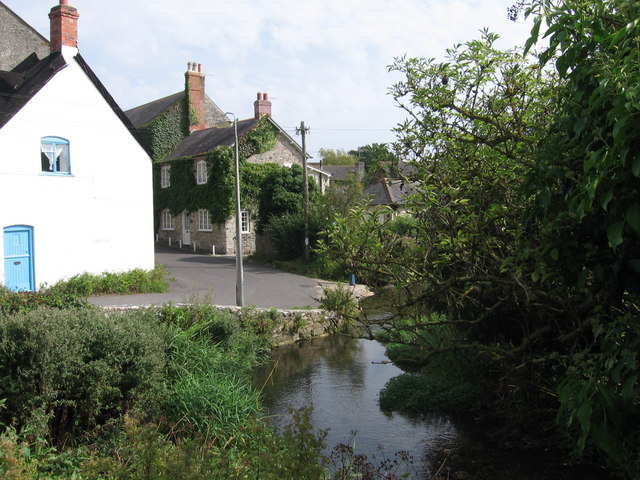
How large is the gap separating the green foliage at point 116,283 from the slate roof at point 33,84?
4.65 m

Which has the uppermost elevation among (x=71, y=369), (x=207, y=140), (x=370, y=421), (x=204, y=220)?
(x=207, y=140)

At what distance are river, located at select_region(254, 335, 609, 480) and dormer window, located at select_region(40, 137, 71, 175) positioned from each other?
9.92 meters

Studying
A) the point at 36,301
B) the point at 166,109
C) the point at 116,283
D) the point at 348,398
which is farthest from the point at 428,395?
the point at 166,109

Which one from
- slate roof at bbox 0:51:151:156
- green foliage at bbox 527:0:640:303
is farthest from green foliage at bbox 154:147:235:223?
green foliage at bbox 527:0:640:303

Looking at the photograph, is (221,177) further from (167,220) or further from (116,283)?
(116,283)

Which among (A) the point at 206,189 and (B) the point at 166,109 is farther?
(B) the point at 166,109

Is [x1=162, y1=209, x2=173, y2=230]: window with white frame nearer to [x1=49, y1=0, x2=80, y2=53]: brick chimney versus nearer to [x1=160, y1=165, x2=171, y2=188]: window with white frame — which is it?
[x1=160, y1=165, x2=171, y2=188]: window with white frame

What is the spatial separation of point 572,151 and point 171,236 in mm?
36317

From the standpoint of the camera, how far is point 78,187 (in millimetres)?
19375

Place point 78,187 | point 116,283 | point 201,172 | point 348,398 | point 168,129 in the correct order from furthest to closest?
point 168,129, point 201,172, point 116,283, point 78,187, point 348,398

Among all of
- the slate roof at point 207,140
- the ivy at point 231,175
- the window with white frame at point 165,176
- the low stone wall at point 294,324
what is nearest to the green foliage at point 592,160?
the low stone wall at point 294,324

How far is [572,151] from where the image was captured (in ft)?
11.7

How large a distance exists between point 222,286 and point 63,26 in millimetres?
10856

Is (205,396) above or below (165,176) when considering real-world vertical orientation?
below
